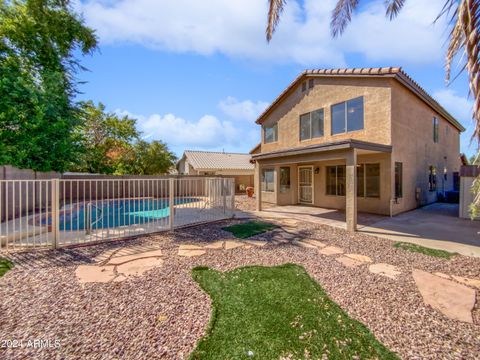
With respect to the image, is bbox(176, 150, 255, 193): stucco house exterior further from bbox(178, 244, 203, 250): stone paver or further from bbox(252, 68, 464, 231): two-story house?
bbox(178, 244, 203, 250): stone paver

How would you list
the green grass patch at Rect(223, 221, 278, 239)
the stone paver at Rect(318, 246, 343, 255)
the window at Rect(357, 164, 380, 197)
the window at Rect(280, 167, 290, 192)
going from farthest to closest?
1. the window at Rect(280, 167, 290, 192)
2. the window at Rect(357, 164, 380, 197)
3. the green grass patch at Rect(223, 221, 278, 239)
4. the stone paver at Rect(318, 246, 343, 255)

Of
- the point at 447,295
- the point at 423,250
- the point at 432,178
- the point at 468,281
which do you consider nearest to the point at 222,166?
the point at 432,178

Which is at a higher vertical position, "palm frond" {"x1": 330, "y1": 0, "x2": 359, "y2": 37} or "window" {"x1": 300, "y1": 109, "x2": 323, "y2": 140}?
"palm frond" {"x1": 330, "y1": 0, "x2": 359, "y2": 37}

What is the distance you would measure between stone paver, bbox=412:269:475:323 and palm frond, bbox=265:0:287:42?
7208mm

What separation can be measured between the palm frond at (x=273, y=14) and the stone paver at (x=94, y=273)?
747 centimetres

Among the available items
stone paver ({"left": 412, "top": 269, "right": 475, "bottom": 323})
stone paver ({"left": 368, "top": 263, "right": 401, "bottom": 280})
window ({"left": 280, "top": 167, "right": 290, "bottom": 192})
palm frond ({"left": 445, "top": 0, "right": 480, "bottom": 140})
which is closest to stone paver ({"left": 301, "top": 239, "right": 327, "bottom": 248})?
stone paver ({"left": 368, "top": 263, "right": 401, "bottom": 280})

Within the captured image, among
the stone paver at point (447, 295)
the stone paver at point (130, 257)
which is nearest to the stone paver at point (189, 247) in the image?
the stone paver at point (130, 257)

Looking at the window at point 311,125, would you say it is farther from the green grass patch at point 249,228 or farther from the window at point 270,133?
the green grass patch at point 249,228

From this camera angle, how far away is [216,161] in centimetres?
2992

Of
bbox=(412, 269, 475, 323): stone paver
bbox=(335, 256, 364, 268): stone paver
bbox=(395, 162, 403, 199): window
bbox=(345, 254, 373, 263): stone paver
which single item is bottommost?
bbox=(412, 269, 475, 323): stone paver

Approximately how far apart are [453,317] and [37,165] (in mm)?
15181

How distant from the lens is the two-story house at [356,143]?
1017 cm

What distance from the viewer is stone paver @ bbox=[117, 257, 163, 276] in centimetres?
479

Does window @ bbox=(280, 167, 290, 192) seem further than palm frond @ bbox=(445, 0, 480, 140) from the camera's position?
Yes
